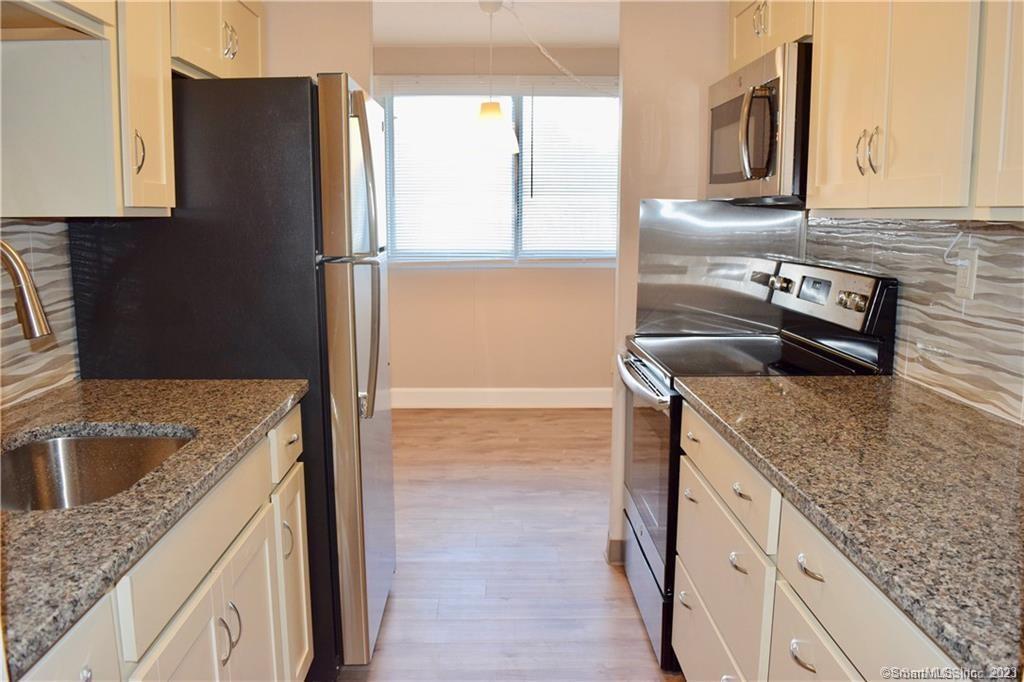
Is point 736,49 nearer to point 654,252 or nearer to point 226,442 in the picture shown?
point 654,252

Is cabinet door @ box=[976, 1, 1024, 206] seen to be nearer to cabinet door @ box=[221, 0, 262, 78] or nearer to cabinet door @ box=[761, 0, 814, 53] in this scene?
→ cabinet door @ box=[761, 0, 814, 53]

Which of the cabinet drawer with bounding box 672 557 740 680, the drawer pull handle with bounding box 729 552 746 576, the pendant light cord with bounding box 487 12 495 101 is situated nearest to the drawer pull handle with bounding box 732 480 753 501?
the drawer pull handle with bounding box 729 552 746 576

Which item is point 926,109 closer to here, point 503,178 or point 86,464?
point 86,464

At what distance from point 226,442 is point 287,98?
3.18 feet

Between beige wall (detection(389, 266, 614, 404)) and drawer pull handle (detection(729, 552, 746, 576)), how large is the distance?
Answer: 3.85m

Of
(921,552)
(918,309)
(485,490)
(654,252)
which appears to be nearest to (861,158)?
(918,309)

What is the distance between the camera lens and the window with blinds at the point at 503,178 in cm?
541

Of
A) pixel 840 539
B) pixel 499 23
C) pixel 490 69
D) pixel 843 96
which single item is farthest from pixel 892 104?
pixel 490 69

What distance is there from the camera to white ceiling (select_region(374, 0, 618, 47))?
14.3ft

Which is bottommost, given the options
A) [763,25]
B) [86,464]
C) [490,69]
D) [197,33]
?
[86,464]

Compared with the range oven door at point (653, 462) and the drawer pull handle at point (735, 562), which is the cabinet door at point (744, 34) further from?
the drawer pull handle at point (735, 562)

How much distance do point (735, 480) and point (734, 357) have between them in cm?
95

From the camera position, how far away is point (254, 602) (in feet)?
5.89

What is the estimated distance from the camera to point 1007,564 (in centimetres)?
109
